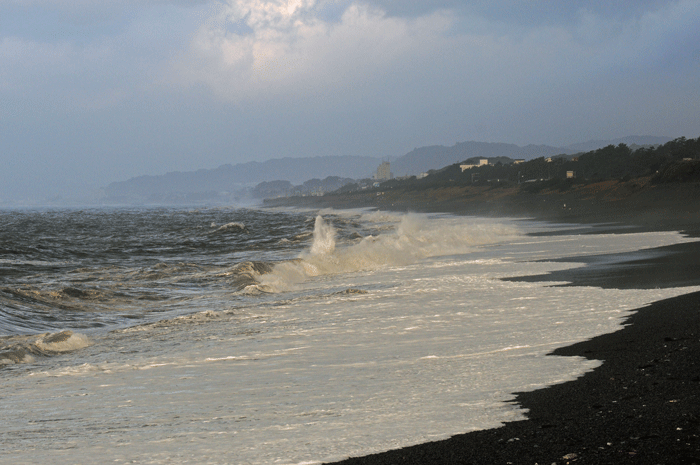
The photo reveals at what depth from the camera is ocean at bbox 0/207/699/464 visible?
4.28 metres

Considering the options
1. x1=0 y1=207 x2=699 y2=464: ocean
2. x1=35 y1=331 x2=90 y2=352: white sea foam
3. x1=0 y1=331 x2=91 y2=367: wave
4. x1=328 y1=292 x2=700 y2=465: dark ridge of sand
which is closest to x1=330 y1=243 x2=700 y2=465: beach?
x1=328 y1=292 x2=700 y2=465: dark ridge of sand

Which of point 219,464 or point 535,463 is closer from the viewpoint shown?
point 535,463

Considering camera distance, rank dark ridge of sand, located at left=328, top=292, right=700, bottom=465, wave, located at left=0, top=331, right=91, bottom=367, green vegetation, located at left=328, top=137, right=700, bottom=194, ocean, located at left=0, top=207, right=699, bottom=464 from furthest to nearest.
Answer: green vegetation, located at left=328, top=137, right=700, bottom=194, wave, located at left=0, top=331, right=91, bottom=367, ocean, located at left=0, top=207, right=699, bottom=464, dark ridge of sand, located at left=328, top=292, right=700, bottom=465

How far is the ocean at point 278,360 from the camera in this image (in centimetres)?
428

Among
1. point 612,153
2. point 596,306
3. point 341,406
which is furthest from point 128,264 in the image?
point 612,153

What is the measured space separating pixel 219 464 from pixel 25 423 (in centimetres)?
211

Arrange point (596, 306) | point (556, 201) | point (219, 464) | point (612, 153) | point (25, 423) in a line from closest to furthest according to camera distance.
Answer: point (219, 464), point (25, 423), point (596, 306), point (556, 201), point (612, 153)

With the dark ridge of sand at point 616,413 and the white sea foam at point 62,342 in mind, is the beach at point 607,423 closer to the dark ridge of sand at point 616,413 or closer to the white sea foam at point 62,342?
the dark ridge of sand at point 616,413

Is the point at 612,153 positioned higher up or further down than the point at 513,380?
higher up

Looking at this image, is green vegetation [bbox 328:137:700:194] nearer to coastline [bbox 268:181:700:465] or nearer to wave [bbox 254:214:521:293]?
wave [bbox 254:214:521:293]

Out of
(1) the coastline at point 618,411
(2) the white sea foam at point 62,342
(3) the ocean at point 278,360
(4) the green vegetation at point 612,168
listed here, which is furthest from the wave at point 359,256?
(4) the green vegetation at point 612,168

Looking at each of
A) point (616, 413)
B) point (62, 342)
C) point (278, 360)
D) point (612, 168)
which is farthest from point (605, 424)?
point (612, 168)

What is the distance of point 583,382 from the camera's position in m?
5.10

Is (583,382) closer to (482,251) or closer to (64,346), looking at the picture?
(64,346)
